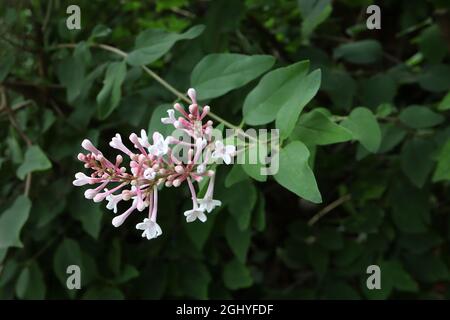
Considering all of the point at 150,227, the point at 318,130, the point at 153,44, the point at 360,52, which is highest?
the point at 360,52

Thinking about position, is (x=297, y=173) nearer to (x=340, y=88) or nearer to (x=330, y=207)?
(x=340, y=88)

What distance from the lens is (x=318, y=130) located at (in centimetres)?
77

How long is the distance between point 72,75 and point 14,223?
0.30 meters

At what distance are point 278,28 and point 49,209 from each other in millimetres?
752

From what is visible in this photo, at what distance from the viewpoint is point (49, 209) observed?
1.21 meters

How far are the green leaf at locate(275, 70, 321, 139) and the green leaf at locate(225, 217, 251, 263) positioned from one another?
19.6 inches

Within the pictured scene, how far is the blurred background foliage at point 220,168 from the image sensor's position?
116cm

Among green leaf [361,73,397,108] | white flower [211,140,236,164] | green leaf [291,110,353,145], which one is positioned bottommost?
white flower [211,140,236,164]

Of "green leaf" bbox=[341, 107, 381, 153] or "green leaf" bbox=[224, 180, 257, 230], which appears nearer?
"green leaf" bbox=[341, 107, 381, 153]

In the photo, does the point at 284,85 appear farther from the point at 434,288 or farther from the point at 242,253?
the point at 434,288

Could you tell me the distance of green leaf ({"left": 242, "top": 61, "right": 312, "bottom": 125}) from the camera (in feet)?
2.60

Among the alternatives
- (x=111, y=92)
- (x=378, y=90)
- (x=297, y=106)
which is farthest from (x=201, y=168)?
(x=378, y=90)

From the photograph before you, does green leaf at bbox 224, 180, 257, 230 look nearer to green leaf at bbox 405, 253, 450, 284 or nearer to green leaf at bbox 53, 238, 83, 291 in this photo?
green leaf at bbox 53, 238, 83, 291

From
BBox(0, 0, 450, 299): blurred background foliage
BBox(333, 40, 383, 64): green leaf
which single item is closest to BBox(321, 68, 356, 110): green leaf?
BBox(0, 0, 450, 299): blurred background foliage
